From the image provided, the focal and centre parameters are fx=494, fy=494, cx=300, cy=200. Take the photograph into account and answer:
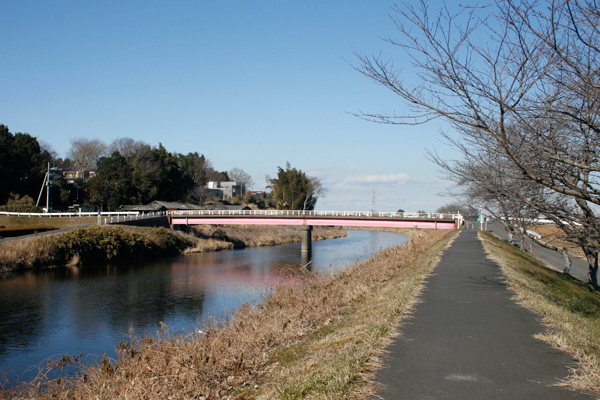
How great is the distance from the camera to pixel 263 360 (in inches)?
303

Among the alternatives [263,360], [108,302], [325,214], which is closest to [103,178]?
[325,214]

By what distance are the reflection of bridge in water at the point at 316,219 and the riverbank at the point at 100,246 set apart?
2530mm

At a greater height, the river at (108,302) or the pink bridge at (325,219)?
the pink bridge at (325,219)

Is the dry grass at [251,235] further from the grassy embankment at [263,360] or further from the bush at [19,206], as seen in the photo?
the grassy embankment at [263,360]

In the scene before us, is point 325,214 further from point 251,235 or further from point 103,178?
point 103,178

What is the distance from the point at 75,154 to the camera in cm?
10344

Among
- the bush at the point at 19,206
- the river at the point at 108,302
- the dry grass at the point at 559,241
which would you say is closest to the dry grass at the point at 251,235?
the bush at the point at 19,206

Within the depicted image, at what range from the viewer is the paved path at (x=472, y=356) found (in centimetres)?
573

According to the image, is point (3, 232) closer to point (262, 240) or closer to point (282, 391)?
point (262, 240)

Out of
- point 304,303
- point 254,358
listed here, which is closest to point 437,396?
point 254,358

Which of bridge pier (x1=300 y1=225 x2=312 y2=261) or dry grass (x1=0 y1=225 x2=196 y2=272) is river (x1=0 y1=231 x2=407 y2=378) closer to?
dry grass (x1=0 y1=225 x2=196 y2=272)

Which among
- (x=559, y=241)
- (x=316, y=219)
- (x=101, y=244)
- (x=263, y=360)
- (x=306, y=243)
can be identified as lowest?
(x=306, y=243)

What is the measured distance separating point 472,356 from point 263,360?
10.2 feet

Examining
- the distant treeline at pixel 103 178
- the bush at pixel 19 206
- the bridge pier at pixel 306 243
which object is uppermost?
the distant treeline at pixel 103 178
